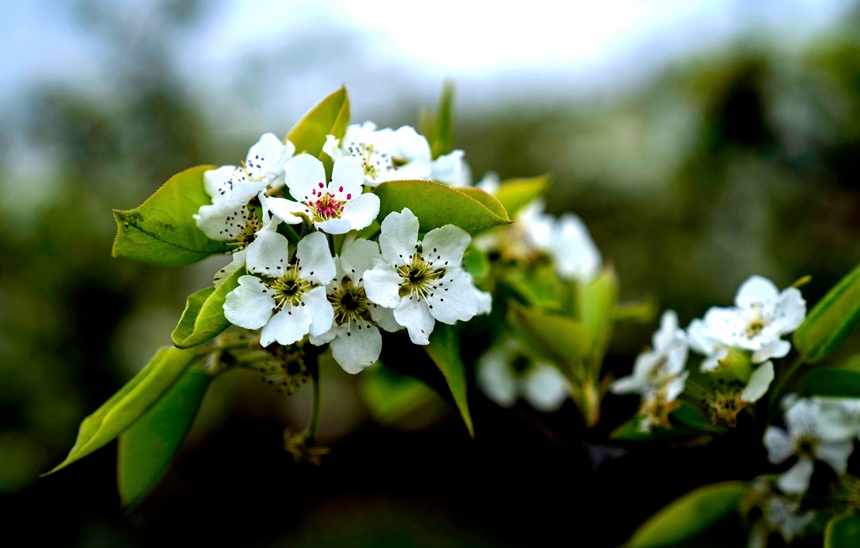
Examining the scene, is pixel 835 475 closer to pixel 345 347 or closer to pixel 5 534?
pixel 345 347

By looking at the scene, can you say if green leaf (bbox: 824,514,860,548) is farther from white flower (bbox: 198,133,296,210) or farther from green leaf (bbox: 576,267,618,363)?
white flower (bbox: 198,133,296,210)

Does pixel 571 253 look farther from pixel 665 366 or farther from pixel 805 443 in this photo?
pixel 805 443

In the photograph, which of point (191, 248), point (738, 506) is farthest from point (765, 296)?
point (191, 248)

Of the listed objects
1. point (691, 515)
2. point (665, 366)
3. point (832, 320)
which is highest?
point (832, 320)

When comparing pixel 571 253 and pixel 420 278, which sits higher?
pixel 420 278

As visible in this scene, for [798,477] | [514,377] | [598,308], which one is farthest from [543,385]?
[798,477]

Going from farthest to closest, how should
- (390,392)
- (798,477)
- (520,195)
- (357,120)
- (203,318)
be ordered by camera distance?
(357,120) → (390,392) → (520,195) → (798,477) → (203,318)

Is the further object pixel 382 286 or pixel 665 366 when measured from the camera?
pixel 665 366
